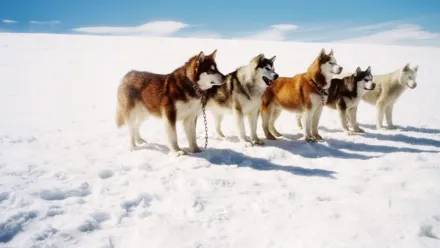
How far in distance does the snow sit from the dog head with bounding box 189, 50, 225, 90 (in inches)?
55.6

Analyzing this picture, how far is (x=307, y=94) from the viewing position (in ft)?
25.6

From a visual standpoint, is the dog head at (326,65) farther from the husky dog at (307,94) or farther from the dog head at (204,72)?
the dog head at (204,72)

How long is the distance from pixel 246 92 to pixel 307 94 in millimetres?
1443

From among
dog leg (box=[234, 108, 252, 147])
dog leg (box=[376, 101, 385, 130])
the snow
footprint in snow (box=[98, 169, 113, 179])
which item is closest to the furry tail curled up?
the snow

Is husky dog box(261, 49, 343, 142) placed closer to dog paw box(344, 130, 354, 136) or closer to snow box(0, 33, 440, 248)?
snow box(0, 33, 440, 248)

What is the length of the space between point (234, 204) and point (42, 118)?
25.9 ft

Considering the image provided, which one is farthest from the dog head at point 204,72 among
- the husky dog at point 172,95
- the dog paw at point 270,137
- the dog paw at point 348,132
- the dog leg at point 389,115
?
the dog leg at point 389,115

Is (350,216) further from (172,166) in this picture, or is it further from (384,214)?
(172,166)

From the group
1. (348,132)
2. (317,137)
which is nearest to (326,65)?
(317,137)

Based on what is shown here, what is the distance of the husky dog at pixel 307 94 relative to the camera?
773cm

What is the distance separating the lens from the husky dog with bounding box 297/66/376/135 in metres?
8.68

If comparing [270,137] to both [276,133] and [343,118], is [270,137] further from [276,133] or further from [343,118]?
[343,118]

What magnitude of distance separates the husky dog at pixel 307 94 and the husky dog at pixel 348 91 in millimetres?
1003

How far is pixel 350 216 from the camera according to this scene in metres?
4.19
